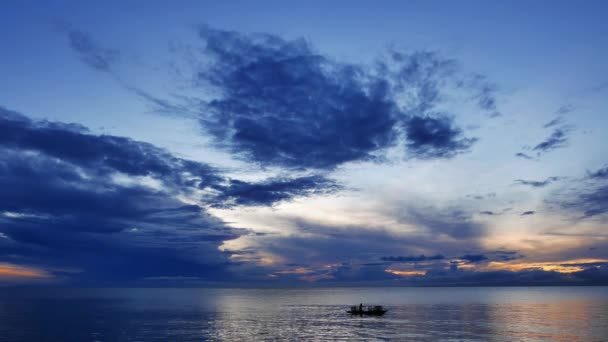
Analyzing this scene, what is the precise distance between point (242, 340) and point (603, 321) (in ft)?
366

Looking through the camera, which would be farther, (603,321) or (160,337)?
(603,321)

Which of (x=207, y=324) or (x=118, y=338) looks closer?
(x=118, y=338)

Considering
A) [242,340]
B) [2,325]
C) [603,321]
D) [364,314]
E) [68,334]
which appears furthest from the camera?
[364,314]

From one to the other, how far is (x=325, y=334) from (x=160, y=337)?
38.3 meters

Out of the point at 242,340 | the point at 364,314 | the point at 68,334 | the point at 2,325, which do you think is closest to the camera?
the point at 242,340

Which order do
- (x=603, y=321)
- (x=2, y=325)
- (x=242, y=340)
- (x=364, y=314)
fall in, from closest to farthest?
(x=242, y=340) → (x=2, y=325) → (x=603, y=321) → (x=364, y=314)

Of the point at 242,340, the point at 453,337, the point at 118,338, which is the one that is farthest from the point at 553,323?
the point at 118,338

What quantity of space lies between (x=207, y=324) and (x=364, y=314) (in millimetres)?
60671

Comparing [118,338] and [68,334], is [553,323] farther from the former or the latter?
[68,334]

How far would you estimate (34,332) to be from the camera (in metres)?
113

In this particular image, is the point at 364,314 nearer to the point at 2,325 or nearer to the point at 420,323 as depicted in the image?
the point at 420,323

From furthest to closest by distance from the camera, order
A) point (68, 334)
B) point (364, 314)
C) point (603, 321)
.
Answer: point (364, 314)
point (603, 321)
point (68, 334)

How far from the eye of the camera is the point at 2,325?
427ft

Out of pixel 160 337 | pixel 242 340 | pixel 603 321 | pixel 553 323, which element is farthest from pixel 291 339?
pixel 603 321
